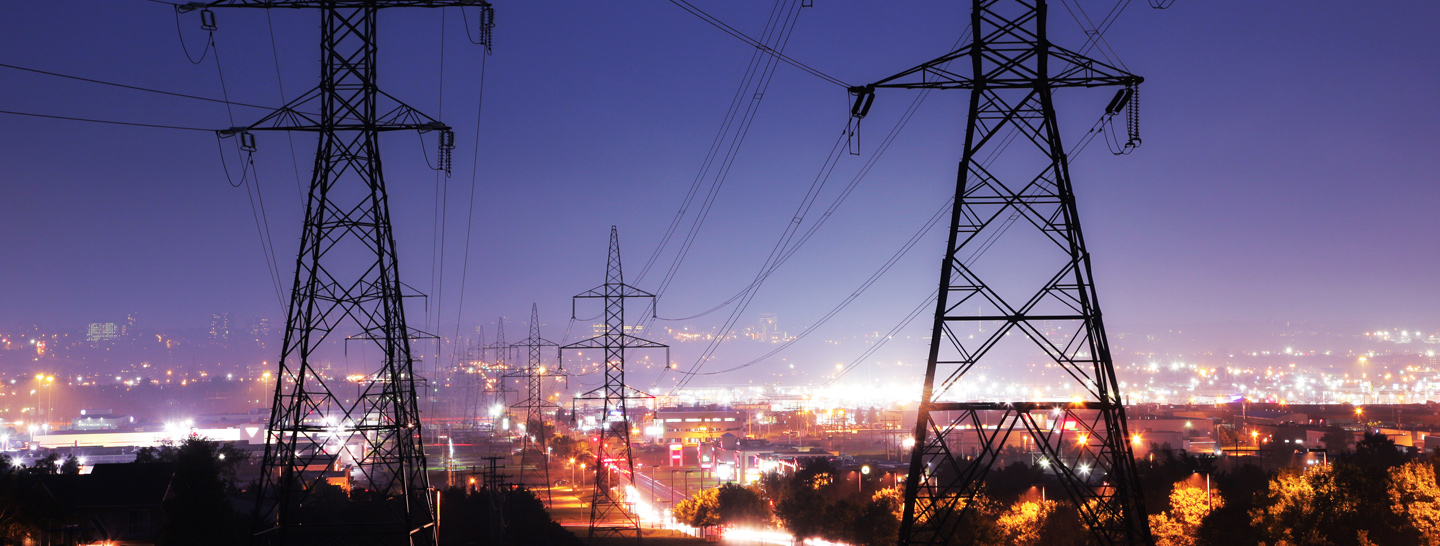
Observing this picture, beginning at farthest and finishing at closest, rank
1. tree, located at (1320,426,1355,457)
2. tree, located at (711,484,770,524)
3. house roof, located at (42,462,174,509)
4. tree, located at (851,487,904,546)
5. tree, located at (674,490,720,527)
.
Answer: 1. tree, located at (1320,426,1355,457)
2. tree, located at (711,484,770,524)
3. tree, located at (674,490,720,527)
4. house roof, located at (42,462,174,509)
5. tree, located at (851,487,904,546)

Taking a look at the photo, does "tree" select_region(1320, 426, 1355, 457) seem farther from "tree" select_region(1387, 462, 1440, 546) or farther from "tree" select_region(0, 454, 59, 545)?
"tree" select_region(0, 454, 59, 545)

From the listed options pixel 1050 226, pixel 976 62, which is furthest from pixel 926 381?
pixel 976 62

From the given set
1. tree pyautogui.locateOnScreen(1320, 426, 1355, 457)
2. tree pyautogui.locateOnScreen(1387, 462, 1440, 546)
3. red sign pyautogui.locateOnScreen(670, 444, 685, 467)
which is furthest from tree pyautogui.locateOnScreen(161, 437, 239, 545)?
tree pyautogui.locateOnScreen(1320, 426, 1355, 457)

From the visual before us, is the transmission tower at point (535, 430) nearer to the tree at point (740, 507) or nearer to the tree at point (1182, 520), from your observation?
the tree at point (740, 507)

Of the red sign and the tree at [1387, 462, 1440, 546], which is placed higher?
the tree at [1387, 462, 1440, 546]

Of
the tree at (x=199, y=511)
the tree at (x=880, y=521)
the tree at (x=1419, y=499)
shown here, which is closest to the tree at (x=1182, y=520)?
the tree at (x=1419, y=499)

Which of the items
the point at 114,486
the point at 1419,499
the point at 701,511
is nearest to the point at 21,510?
the point at 114,486

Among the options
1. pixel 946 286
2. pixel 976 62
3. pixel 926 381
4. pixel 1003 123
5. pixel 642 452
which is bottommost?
pixel 642 452

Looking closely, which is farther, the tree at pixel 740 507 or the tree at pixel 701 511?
the tree at pixel 740 507

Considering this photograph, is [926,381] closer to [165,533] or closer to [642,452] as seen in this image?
[165,533]
